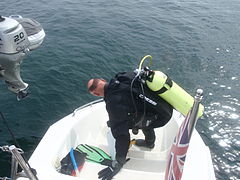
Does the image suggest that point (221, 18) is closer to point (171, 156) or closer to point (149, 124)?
point (149, 124)

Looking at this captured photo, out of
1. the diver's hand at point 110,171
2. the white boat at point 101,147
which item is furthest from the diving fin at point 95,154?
the diver's hand at point 110,171

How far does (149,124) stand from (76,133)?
149 cm

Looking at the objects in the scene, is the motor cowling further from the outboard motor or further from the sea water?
the sea water

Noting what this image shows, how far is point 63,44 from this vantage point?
1095cm

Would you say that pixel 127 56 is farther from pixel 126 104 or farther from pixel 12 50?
pixel 126 104

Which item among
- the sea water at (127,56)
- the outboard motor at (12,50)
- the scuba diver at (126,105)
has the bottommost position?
the sea water at (127,56)

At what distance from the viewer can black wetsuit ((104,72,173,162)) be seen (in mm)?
4344

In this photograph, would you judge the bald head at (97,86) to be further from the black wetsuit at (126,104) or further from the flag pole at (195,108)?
the flag pole at (195,108)

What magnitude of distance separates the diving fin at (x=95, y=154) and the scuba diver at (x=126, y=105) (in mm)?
387

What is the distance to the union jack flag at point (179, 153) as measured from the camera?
2.99 meters

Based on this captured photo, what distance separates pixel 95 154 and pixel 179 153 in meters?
2.38

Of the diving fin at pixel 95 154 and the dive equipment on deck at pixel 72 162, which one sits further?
the diving fin at pixel 95 154

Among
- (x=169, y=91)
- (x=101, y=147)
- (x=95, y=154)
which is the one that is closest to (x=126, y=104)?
(x=169, y=91)

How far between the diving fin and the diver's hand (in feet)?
0.80
